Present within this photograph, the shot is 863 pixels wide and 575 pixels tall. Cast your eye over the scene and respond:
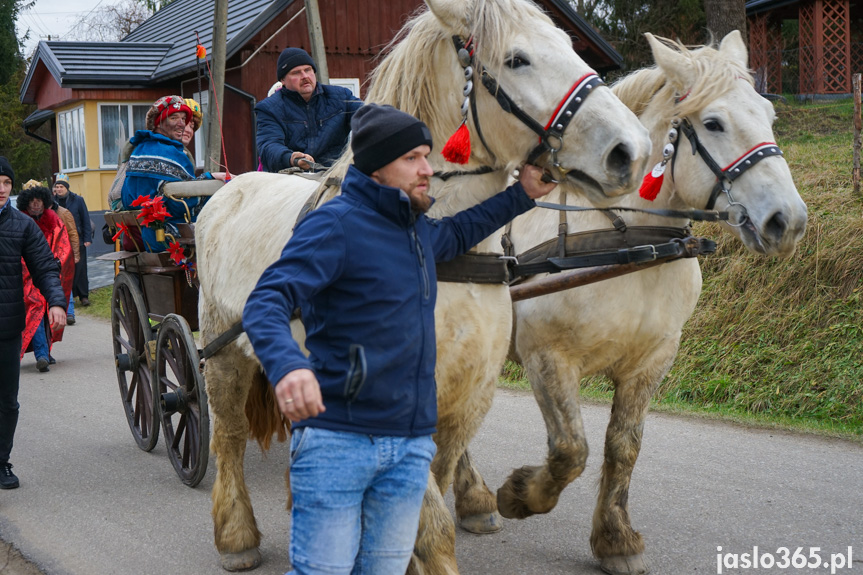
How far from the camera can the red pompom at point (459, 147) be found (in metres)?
2.75

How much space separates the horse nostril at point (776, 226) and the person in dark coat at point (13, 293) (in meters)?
3.90

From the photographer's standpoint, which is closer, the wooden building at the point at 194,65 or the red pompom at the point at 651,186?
the red pompom at the point at 651,186

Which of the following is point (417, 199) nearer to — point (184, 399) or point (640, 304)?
point (640, 304)

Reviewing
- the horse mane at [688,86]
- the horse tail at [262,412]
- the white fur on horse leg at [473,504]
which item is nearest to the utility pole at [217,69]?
the horse tail at [262,412]

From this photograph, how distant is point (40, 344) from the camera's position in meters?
9.23

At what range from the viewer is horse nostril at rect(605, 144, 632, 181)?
2.51 meters

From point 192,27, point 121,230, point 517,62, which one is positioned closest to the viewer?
point 517,62

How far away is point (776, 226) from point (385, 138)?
71.9 inches

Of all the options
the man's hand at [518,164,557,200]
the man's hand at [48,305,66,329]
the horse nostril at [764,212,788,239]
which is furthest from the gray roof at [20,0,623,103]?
the man's hand at [518,164,557,200]

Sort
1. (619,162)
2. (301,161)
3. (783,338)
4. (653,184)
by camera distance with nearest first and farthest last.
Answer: (619,162) < (653,184) < (301,161) < (783,338)

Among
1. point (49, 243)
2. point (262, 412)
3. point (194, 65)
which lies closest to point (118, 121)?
point (194, 65)

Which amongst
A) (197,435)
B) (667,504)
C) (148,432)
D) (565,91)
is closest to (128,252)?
(148,432)

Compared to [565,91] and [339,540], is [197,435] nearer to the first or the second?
[339,540]

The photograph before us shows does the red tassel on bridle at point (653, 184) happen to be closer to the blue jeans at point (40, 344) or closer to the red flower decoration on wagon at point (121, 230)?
the red flower decoration on wagon at point (121, 230)
